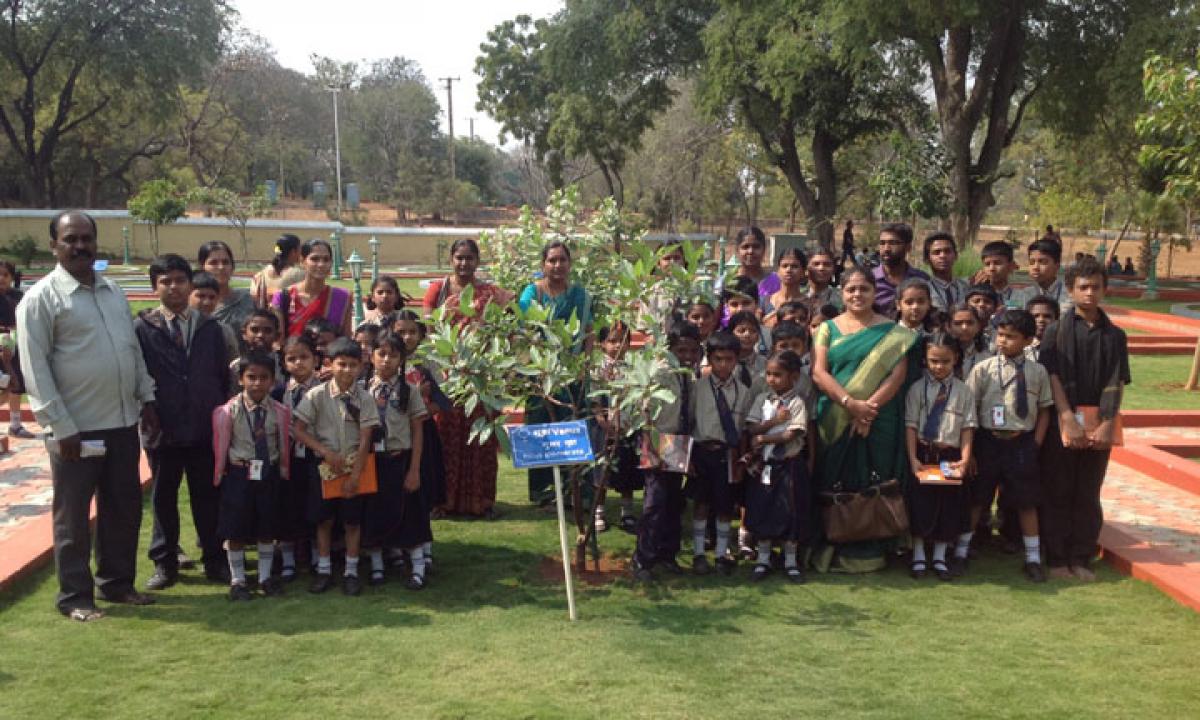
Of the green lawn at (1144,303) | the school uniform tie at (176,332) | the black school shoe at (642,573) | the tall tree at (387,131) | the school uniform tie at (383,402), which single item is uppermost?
the tall tree at (387,131)

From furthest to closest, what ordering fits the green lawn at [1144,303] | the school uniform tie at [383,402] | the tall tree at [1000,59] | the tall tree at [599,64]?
the tall tree at [599,64] < the green lawn at [1144,303] < the tall tree at [1000,59] < the school uniform tie at [383,402]

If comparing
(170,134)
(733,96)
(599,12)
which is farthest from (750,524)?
(170,134)

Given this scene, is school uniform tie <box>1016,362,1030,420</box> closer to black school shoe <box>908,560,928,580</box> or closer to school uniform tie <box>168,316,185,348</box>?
black school shoe <box>908,560,928,580</box>

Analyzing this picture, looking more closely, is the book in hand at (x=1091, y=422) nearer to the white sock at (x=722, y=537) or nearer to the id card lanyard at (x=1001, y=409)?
the id card lanyard at (x=1001, y=409)

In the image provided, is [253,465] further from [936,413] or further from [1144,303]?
[1144,303]

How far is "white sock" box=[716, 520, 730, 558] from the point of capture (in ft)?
16.2

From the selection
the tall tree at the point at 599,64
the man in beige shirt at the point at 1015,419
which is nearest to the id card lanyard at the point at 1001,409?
the man in beige shirt at the point at 1015,419

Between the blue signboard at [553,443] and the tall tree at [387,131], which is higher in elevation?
the tall tree at [387,131]

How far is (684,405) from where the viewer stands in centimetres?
486

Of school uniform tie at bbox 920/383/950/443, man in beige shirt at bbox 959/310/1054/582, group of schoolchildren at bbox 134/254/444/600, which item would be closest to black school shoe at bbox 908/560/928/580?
man in beige shirt at bbox 959/310/1054/582

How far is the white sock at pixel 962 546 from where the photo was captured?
4.98 m

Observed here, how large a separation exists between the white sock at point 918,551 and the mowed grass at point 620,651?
12cm

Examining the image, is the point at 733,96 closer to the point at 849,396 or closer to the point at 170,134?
the point at 849,396

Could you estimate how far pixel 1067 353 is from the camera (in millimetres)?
4855
